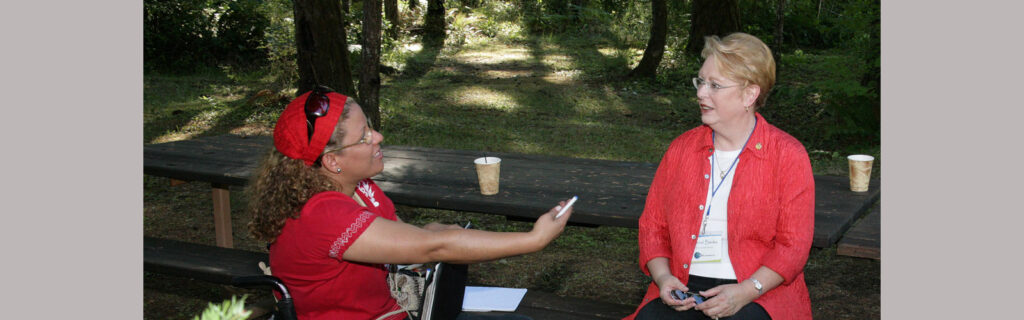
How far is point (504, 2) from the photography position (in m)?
19.0

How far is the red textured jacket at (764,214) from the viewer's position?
2.57m

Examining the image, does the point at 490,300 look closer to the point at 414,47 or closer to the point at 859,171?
the point at 859,171

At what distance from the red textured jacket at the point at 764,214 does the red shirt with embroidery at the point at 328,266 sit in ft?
3.24

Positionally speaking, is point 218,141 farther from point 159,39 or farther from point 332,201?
point 159,39

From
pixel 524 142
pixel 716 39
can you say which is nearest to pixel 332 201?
pixel 716 39

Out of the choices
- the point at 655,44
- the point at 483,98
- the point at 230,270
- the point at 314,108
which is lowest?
the point at 230,270

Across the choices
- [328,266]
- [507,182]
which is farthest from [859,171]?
[328,266]

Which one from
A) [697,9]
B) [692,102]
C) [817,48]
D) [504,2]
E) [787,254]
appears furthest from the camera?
[504,2]

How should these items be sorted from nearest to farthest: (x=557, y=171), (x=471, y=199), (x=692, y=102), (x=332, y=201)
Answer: (x=332, y=201)
(x=471, y=199)
(x=557, y=171)
(x=692, y=102)

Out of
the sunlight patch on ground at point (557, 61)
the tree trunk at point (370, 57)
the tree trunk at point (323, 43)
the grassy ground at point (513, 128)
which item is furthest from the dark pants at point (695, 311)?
the sunlight patch on ground at point (557, 61)

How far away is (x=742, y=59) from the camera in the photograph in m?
2.61

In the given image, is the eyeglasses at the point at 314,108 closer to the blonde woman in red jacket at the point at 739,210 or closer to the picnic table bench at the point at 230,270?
the picnic table bench at the point at 230,270

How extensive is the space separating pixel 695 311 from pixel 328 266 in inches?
46.9

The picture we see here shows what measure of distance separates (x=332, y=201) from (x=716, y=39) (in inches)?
53.9
